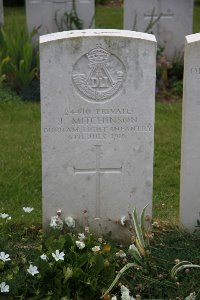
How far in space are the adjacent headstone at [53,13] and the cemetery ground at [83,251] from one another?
301 centimetres

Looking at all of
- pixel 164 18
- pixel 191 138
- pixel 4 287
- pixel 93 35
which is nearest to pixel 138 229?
pixel 191 138

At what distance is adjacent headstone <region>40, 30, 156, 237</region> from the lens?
4762mm

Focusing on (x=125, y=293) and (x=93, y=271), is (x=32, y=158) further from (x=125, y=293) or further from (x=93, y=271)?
(x=125, y=293)

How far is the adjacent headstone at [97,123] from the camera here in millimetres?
4762

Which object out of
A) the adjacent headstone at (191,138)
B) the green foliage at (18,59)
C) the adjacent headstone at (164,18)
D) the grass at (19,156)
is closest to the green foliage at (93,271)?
the adjacent headstone at (191,138)

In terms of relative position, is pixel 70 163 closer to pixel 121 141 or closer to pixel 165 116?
pixel 121 141

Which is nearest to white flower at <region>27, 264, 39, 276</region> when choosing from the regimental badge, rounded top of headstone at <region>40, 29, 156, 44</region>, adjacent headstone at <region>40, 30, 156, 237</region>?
adjacent headstone at <region>40, 30, 156, 237</region>

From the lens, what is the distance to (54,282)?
428 centimetres

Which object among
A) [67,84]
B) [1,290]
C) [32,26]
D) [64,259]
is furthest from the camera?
[32,26]

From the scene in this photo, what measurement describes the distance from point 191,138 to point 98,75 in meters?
0.78

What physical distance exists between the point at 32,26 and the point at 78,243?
5672 mm

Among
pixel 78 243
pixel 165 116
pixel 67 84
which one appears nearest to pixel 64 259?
pixel 78 243

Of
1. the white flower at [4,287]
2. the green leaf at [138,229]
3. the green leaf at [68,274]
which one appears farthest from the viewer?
the green leaf at [138,229]

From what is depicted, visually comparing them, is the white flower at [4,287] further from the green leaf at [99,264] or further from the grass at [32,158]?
the grass at [32,158]
